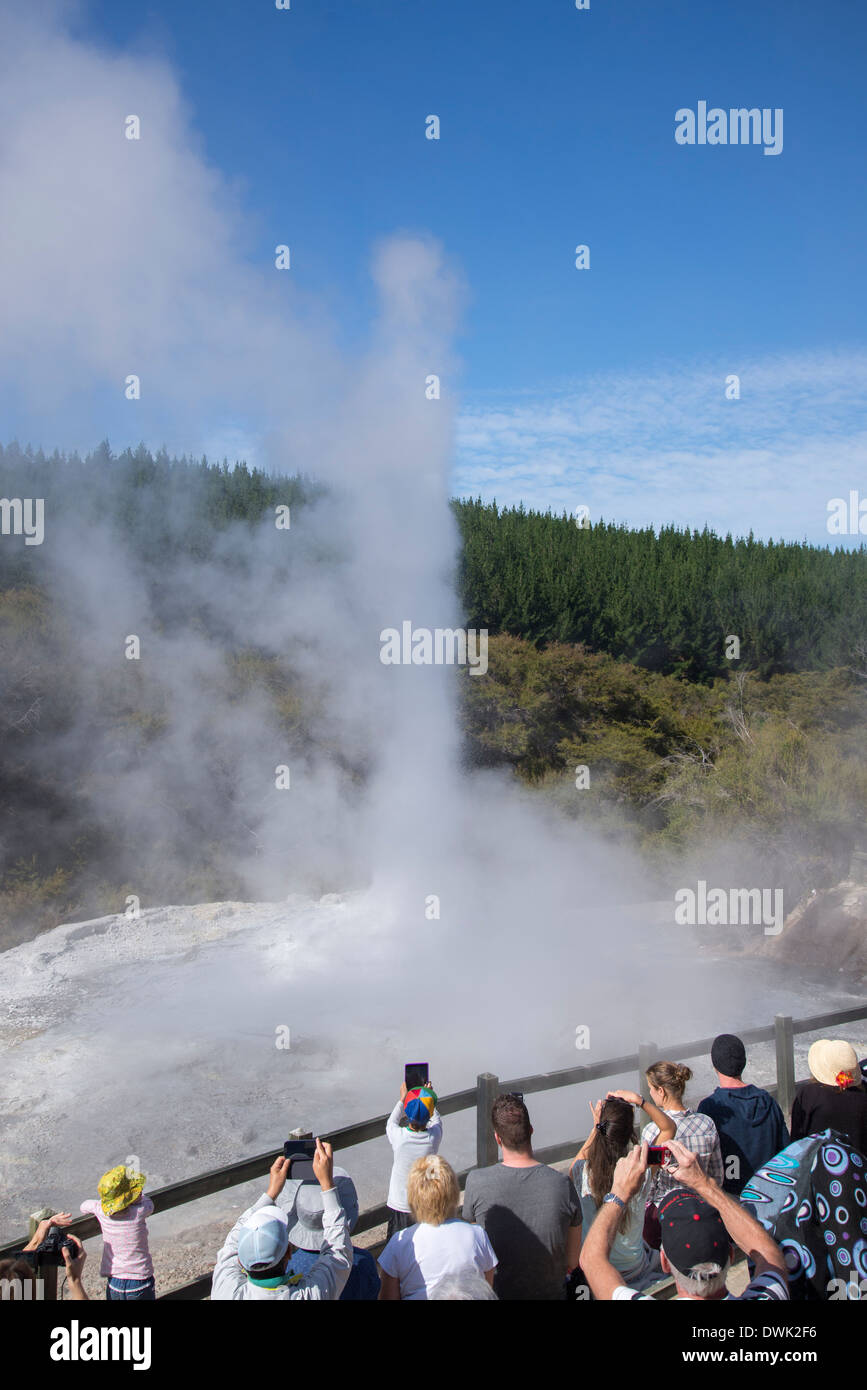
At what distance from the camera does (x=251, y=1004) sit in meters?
9.03

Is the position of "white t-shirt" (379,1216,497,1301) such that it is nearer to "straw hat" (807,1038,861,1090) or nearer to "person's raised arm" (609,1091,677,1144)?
"person's raised arm" (609,1091,677,1144)

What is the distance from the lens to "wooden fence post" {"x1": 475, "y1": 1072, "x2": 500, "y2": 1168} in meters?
4.12

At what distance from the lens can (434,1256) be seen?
2539 mm

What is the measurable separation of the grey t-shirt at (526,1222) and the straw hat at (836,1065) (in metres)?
0.96

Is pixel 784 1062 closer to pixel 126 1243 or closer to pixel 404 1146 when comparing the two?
pixel 404 1146

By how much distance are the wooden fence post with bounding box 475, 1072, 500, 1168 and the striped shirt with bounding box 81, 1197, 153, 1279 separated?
1540 millimetres

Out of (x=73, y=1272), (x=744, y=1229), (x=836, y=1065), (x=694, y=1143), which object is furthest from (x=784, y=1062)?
(x=73, y=1272)

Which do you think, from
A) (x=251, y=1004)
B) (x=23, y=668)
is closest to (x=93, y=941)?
(x=251, y=1004)

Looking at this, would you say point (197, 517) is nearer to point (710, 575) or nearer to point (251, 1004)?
point (251, 1004)

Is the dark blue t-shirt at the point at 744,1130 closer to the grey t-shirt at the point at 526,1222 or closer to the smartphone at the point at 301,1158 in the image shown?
the grey t-shirt at the point at 526,1222

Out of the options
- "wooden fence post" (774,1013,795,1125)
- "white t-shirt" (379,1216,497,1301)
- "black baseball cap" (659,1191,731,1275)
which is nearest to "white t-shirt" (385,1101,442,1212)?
"white t-shirt" (379,1216,497,1301)

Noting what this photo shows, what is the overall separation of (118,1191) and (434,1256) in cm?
115

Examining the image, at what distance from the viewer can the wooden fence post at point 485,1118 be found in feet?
13.5

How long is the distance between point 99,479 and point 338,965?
1453 centimetres
